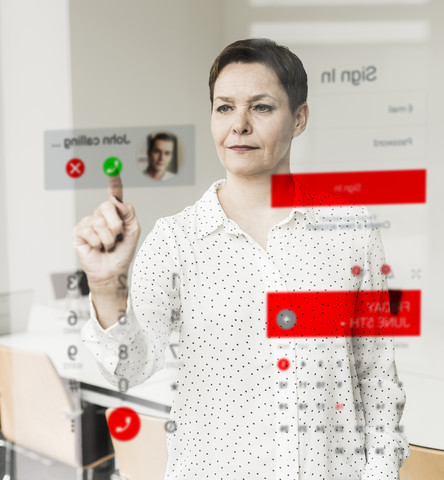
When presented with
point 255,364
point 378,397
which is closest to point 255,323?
point 255,364

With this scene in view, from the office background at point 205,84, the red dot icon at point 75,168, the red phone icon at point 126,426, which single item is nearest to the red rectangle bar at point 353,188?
the office background at point 205,84

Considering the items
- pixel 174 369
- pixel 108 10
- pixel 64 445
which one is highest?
pixel 108 10

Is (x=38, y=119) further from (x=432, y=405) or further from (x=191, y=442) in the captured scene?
(x=432, y=405)

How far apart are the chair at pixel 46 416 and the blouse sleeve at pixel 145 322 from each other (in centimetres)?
22

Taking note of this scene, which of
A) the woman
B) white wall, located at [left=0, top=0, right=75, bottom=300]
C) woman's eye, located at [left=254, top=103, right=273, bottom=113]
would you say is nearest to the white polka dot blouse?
the woman

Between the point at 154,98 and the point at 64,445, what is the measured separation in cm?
53

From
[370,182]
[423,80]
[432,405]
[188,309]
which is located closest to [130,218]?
[188,309]

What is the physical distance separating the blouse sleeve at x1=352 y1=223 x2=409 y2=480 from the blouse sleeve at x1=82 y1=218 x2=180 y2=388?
8.8 inches

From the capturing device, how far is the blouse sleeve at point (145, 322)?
523 millimetres

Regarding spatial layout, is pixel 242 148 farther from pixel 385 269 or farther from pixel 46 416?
pixel 46 416

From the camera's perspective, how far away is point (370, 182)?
721 millimetres

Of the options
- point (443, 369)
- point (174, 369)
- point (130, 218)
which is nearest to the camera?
point (130, 218)

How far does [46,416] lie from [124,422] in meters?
0.14

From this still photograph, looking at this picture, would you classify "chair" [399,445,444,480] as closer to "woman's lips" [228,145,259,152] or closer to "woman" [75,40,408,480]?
"woman" [75,40,408,480]
